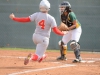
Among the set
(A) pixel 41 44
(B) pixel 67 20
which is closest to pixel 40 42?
(A) pixel 41 44

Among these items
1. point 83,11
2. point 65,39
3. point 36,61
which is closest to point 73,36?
point 65,39

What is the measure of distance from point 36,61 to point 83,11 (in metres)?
6.61

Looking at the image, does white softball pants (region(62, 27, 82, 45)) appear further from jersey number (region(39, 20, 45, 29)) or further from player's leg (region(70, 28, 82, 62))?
jersey number (region(39, 20, 45, 29))

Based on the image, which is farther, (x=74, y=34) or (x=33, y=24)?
(x=33, y=24)

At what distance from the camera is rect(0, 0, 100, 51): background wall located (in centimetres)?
1653

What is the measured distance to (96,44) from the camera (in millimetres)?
16656

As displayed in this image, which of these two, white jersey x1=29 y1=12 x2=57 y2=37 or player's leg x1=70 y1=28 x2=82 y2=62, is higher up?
white jersey x1=29 y1=12 x2=57 y2=37

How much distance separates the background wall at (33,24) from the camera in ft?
54.2

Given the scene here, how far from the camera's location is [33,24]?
16562mm

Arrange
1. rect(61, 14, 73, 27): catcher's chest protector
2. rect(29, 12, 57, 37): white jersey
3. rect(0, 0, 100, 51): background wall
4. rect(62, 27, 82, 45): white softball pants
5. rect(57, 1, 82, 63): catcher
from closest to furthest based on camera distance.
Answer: rect(29, 12, 57, 37): white jersey
rect(57, 1, 82, 63): catcher
rect(61, 14, 73, 27): catcher's chest protector
rect(62, 27, 82, 45): white softball pants
rect(0, 0, 100, 51): background wall

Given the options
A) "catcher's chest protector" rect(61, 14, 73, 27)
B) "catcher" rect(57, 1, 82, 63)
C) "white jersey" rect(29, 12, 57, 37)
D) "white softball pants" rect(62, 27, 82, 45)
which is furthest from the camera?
"white softball pants" rect(62, 27, 82, 45)

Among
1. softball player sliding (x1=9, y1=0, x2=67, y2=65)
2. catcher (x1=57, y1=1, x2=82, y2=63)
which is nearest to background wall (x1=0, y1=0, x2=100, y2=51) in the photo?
catcher (x1=57, y1=1, x2=82, y2=63)

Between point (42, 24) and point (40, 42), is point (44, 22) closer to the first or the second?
point (42, 24)

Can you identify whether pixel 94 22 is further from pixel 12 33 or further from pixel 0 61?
pixel 0 61
